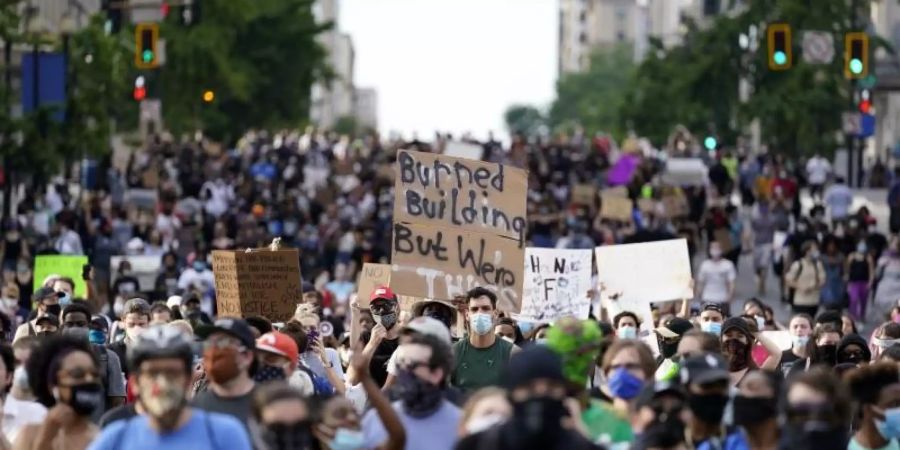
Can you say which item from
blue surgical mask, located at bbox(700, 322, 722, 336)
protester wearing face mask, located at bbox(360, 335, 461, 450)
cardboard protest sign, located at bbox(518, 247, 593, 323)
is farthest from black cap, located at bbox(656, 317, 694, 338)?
protester wearing face mask, located at bbox(360, 335, 461, 450)

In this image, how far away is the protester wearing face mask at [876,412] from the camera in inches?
420

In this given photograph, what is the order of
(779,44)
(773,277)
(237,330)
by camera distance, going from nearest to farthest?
(237,330) < (779,44) < (773,277)

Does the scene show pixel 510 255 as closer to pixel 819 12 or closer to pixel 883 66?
pixel 819 12

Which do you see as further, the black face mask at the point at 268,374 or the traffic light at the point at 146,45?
the traffic light at the point at 146,45

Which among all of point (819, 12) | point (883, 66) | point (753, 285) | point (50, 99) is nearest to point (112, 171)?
point (50, 99)

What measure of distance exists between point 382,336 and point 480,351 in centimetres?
84

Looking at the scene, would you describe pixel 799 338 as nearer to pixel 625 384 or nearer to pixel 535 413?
pixel 625 384

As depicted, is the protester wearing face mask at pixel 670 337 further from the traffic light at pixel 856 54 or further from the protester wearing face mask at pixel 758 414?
the traffic light at pixel 856 54

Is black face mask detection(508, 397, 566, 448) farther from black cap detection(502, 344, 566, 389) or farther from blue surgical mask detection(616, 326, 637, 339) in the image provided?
blue surgical mask detection(616, 326, 637, 339)

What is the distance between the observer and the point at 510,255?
54.9ft

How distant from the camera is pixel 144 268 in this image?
2966cm

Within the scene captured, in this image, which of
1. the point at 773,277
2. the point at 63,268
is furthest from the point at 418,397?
the point at 773,277

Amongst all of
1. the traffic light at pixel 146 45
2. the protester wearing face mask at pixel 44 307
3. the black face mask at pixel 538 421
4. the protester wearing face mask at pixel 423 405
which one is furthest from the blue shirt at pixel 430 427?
the traffic light at pixel 146 45

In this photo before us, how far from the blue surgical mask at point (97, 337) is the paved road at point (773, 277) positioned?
54.2ft
